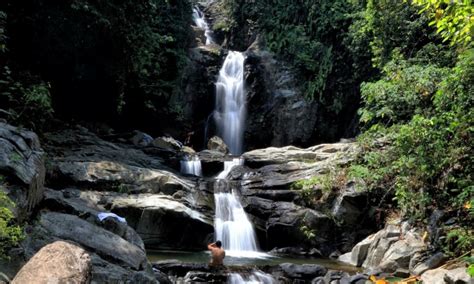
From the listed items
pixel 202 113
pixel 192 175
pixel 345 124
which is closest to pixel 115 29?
pixel 192 175

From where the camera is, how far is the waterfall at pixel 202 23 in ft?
101

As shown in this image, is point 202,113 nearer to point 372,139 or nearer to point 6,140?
point 372,139

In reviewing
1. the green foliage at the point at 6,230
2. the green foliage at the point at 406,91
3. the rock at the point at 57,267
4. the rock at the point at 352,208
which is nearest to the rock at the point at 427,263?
the rock at the point at 352,208

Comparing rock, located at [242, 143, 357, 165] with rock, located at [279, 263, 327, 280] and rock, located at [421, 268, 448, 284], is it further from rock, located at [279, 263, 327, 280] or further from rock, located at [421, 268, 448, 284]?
rock, located at [421, 268, 448, 284]

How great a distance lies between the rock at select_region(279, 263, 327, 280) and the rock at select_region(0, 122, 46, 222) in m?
5.74

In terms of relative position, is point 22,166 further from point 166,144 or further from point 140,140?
point 166,144

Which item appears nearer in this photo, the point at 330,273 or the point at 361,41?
the point at 330,273

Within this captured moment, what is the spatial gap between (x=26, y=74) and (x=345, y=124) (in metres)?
16.5

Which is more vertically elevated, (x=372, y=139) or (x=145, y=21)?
(x=145, y=21)

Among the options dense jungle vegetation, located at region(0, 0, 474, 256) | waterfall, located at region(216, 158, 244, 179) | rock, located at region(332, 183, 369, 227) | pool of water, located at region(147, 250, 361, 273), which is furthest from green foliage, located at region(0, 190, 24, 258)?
waterfall, located at region(216, 158, 244, 179)

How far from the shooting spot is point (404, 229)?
1179 cm

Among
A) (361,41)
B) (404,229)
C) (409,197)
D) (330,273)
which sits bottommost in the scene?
(330,273)

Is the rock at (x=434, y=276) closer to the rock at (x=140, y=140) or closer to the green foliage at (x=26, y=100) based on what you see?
the green foliage at (x=26, y=100)

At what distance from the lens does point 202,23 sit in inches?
1273
